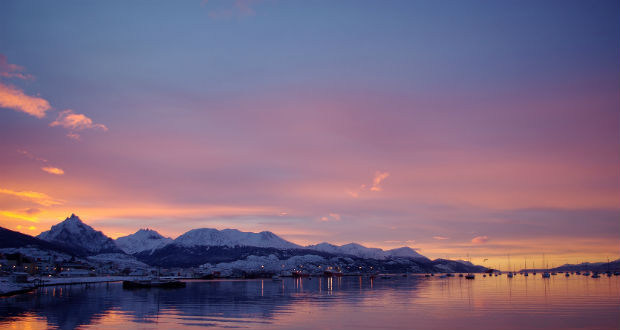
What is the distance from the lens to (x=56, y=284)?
478ft

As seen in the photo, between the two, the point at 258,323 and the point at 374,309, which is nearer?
the point at 258,323

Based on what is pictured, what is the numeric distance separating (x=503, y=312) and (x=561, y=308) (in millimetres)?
11039

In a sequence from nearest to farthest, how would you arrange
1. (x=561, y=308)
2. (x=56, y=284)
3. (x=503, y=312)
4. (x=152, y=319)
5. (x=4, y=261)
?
(x=152, y=319)
(x=503, y=312)
(x=561, y=308)
(x=56, y=284)
(x=4, y=261)

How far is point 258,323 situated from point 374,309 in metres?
20.3

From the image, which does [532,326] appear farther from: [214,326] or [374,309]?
[214,326]

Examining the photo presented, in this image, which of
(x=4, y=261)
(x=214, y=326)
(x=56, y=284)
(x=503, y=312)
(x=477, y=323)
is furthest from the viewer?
(x=4, y=261)

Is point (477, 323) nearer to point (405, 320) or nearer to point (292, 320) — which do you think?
point (405, 320)

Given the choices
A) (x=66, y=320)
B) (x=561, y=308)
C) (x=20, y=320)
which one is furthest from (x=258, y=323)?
(x=561, y=308)

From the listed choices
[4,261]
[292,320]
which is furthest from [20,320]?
[4,261]

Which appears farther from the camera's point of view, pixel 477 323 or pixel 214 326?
pixel 477 323

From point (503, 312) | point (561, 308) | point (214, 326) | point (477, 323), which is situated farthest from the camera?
point (561, 308)

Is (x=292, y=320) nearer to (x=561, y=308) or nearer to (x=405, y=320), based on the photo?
(x=405, y=320)

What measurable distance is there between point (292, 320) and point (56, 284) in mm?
126573

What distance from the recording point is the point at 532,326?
45.2 metres
